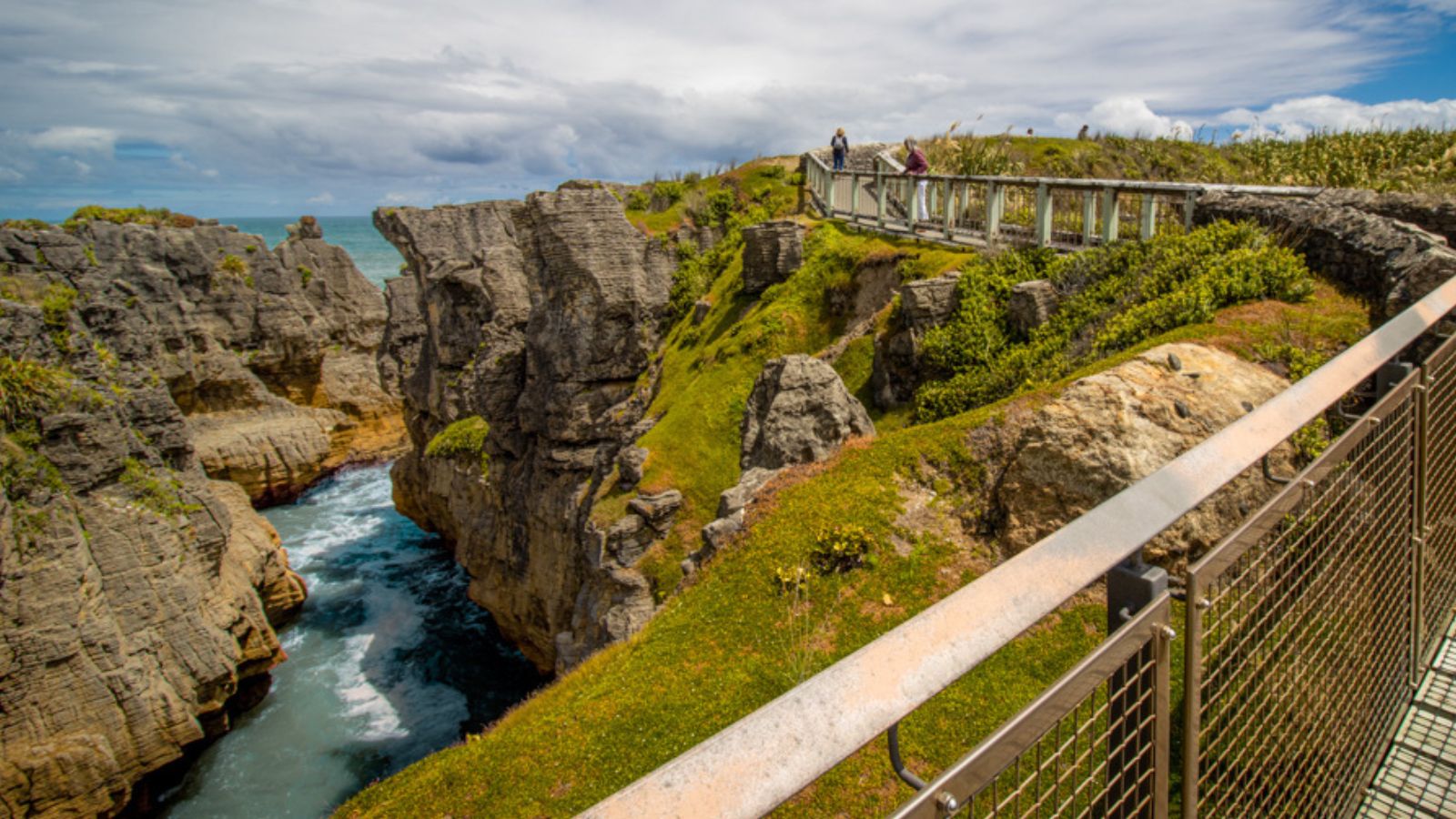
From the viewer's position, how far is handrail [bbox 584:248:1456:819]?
1526 millimetres

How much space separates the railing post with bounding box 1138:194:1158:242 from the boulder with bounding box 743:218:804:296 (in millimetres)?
12833

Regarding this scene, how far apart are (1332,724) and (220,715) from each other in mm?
31144

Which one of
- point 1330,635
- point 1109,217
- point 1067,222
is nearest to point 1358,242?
point 1109,217

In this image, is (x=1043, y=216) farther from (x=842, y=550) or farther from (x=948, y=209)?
(x=842, y=550)

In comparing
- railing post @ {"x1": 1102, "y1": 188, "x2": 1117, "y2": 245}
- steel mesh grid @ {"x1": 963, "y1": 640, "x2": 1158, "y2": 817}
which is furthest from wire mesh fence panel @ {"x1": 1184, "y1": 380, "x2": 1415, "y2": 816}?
railing post @ {"x1": 1102, "y1": 188, "x2": 1117, "y2": 245}

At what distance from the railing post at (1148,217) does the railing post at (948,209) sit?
23.8 ft

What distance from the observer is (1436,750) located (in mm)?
4031

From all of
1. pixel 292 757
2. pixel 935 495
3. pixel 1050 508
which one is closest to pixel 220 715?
pixel 292 757

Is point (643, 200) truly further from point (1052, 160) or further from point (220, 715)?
point (220, 715)

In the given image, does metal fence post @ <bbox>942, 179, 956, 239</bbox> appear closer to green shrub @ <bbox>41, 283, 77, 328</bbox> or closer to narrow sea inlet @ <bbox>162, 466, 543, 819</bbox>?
narrow sea inlet @ <bbox>162, 466, 543, 819</bbox>

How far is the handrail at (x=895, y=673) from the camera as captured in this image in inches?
60.1

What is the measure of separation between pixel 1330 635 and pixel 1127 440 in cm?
738

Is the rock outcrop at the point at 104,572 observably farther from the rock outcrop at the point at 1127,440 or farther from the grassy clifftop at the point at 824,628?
the rock outcrop at the point at 1127,440

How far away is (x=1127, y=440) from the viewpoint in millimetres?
10617
